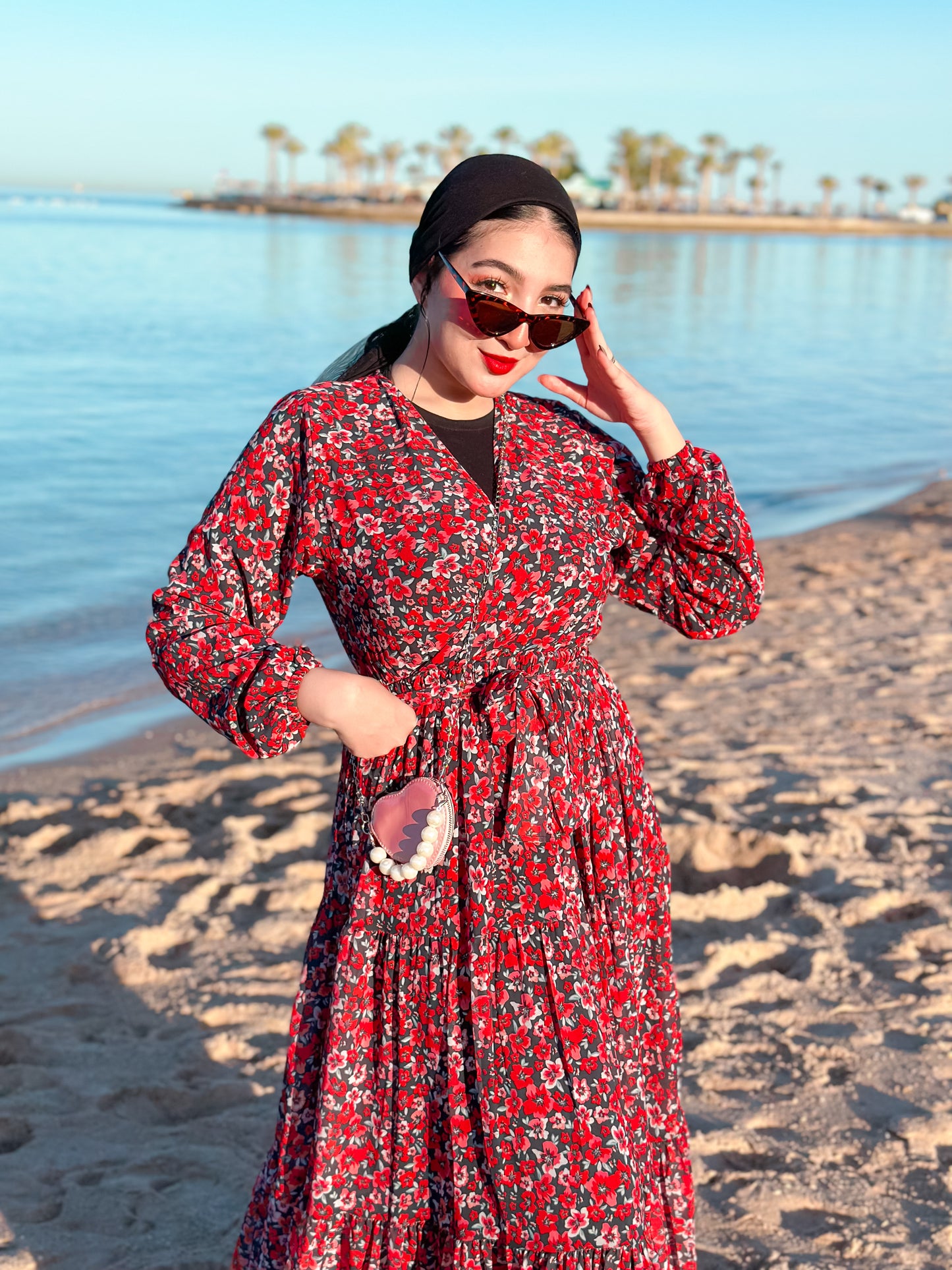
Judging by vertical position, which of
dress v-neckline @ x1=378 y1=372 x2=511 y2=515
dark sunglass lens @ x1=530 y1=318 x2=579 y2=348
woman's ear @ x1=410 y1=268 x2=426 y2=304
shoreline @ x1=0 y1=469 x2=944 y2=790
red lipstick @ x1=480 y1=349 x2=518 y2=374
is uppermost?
woman's ear @ x1=410 y1=268 x2=426 y2=304

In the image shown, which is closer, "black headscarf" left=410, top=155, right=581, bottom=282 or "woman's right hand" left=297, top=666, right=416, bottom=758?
"woman's right hand" left=297, top=666, right=416, bottom=758

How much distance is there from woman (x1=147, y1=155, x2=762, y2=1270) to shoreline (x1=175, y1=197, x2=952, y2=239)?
92.7 metres

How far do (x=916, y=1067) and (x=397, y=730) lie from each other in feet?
7.22

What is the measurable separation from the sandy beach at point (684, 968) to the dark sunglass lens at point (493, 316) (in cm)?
198

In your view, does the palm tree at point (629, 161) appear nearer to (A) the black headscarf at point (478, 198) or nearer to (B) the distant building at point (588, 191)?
(B) the distant building at point (588, 191)

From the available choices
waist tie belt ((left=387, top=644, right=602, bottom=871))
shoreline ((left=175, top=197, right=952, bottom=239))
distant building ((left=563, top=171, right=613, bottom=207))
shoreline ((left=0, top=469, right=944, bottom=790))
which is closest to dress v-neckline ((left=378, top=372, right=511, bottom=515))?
waist tie belt ((left=387, top=644, right=602, bottom=871))

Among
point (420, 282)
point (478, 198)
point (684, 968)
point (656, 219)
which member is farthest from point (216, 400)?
point (656, 219)

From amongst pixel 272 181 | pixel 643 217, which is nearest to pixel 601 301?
pixel 643 217

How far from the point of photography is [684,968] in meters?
3.85

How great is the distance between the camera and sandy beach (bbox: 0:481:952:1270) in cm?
284

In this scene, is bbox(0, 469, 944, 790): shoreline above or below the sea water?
below

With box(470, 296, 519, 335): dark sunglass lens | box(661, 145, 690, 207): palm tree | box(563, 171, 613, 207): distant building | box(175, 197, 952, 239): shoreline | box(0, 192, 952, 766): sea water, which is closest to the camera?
box(470, 296, 519, 335): dark sunglass lens

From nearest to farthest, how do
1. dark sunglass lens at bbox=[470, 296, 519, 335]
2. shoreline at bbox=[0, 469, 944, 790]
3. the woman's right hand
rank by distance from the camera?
the woman's right hand → dark sunglass lens at bbox=[470, 296, 519, 335] → shoreline at bbox=[0, 469, 944, 790]

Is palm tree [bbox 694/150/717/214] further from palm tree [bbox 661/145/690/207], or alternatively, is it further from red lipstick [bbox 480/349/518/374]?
red lipstick [bbox 480/349/518/374]
